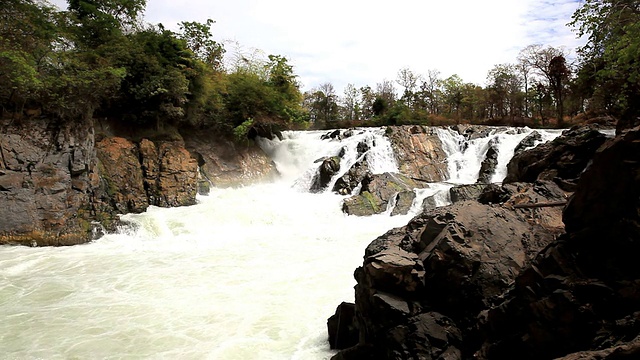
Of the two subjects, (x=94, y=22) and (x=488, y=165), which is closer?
(x=94, y=22)

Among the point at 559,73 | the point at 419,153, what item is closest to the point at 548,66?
the point at 559,73

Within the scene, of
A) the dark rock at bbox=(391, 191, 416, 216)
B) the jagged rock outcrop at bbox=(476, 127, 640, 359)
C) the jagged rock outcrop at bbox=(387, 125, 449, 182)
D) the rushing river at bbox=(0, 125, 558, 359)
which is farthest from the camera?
the jagged rock outcrop at bbox=(387, 125, 449, 182)

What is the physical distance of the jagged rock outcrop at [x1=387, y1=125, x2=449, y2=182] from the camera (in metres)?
17.3

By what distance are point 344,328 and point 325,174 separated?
12762mm

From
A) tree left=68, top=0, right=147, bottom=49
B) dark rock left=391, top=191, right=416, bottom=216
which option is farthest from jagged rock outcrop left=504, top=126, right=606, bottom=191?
tree left=68, top=0, right=147, bottom=49

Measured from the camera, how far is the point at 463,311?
10.7 ft

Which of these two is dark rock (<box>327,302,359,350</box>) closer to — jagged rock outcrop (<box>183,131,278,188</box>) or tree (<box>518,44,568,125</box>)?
jagged rock outcrop (<box>183,131,278,188</box>)

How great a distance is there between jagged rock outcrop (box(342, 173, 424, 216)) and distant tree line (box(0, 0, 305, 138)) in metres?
7.52

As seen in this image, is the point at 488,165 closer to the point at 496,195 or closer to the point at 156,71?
the point at 496,195

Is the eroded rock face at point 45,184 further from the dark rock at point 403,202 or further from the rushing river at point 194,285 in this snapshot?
the dark rock at point 403,202

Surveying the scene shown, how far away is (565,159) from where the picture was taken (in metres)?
5.86

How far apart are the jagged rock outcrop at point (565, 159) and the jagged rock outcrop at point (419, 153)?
10185 millimetres

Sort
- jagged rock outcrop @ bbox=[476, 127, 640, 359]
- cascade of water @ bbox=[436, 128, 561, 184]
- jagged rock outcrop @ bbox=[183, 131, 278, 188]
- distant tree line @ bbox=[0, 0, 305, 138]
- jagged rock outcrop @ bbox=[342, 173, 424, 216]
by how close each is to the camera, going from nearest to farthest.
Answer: jagged rock outcrop @ bbox=[476, 127, 640, 359]
distant tree line @ bbox=[0, 0, 305, 138]
jagged rock outcrop @ bbox=[342, 173, 424, 216]
cascade of water @ bbox=[436, 128, 561, 184]
jagged rock outcrop @ bbox=[183, 131, 278, 188]

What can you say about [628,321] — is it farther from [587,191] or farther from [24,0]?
[24,0]
